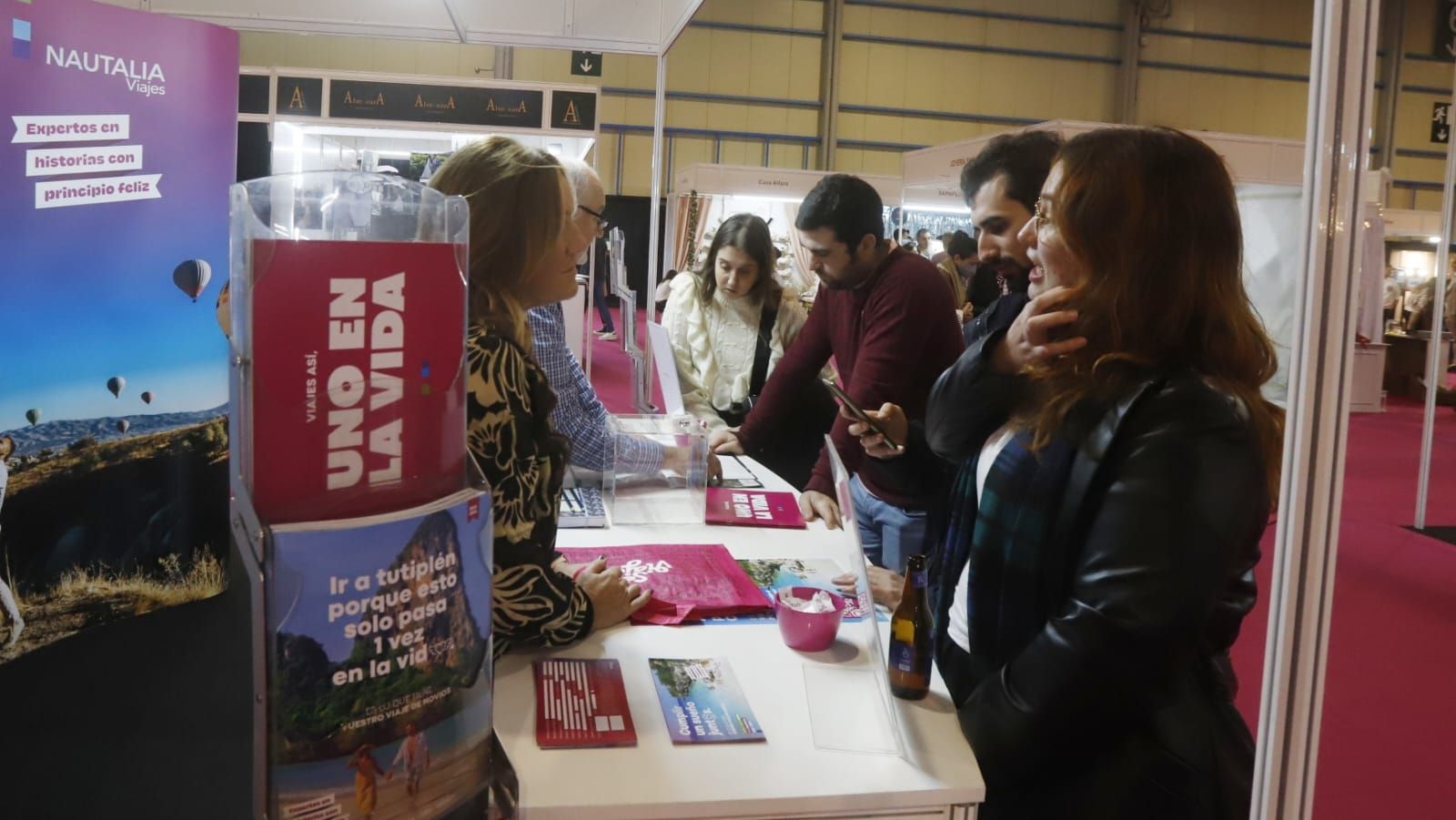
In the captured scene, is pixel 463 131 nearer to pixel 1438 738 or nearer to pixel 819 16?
pixel 1438 738

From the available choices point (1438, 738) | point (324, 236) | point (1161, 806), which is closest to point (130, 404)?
point (324, 236)

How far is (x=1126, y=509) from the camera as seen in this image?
3.52 feet

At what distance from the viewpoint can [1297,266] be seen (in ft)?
2.49

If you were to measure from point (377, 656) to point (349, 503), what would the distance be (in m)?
0.12

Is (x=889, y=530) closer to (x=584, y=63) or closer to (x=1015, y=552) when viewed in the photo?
(x=1015, y=552)

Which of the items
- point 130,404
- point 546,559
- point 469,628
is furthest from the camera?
point 130,404

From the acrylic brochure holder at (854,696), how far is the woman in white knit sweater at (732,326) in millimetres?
1982

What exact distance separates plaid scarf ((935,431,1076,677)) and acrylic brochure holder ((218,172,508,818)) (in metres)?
0.65

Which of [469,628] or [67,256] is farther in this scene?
[67,256]

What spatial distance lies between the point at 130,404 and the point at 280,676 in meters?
2.97

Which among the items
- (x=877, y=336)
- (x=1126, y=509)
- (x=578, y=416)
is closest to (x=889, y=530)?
(x=877, y=336)

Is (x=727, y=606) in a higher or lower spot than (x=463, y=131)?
lower

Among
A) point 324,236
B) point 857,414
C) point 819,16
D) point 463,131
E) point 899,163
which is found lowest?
point 857,414

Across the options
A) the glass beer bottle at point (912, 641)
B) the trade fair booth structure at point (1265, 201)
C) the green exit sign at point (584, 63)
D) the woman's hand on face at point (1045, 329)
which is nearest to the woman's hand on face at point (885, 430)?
the woman's hand on face at point (1045, 329)
